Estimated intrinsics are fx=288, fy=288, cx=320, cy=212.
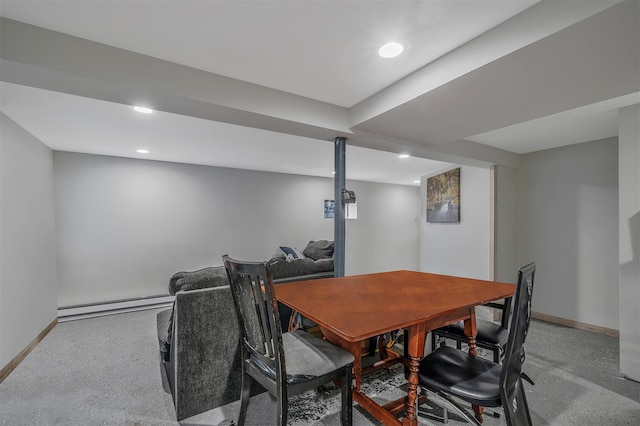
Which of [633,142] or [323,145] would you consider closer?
[633,142]

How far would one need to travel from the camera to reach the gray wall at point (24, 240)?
8.07 ft

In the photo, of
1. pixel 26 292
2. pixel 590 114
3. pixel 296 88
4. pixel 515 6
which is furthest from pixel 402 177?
pixel 26 292

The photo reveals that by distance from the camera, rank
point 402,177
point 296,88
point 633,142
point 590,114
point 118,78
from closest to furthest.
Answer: point 118,78 < point 296,88 < point 633,142 < point 590,114 < point 402,177

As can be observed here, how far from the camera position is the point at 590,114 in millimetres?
2629

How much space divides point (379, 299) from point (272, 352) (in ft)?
2.07

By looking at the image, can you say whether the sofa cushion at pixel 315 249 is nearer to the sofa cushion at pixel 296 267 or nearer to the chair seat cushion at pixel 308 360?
the sofa cushion at pixel 296 267

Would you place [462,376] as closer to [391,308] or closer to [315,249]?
[391,308]

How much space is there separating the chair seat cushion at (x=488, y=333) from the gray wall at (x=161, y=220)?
3918 mm

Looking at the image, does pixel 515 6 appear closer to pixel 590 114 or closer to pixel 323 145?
pixel 590 114

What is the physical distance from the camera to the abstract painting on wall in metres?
4.48

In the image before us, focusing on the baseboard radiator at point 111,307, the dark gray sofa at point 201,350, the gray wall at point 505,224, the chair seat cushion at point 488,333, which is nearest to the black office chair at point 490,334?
Result: the chair seat cushion at point 488,333

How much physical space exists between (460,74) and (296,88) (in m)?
1.10

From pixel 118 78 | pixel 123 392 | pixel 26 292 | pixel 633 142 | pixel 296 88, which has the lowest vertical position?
pixel 123 392

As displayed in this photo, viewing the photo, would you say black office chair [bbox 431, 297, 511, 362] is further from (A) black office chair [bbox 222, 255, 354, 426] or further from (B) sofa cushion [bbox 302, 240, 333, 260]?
(B) sofa cushion [bbox 302, 240, 333, 260]
